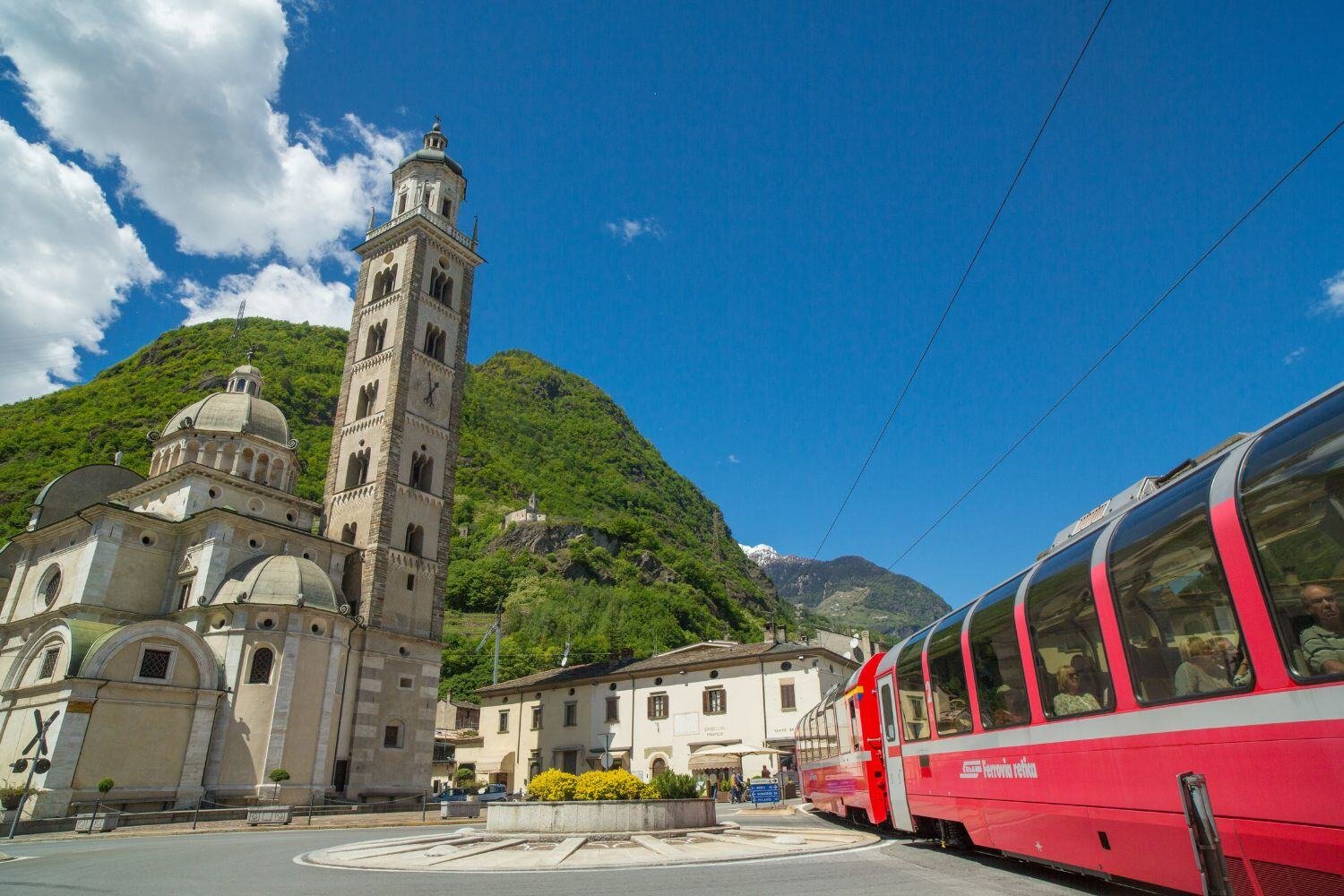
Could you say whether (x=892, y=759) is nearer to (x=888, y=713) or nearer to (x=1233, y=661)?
(x=888, y=713)

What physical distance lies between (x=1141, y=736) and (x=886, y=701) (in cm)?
760

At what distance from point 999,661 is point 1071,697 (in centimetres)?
171

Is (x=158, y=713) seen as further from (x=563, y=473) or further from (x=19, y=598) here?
(x=563, y=473)

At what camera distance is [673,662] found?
3997 cm

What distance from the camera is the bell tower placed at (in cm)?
3341

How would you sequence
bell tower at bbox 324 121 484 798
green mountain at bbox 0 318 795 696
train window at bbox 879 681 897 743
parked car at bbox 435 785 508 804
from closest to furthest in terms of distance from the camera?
train window at bbox 879 681 897 743 < bell tower at bbox 324 121 484 798 < parked car at bbox 435 785 508 804 < green mountain at bbox 0 318 795 696

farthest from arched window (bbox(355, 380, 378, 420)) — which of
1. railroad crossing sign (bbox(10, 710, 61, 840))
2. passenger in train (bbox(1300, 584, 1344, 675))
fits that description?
passenger in train (bbox(1300, 584, 1344, 675))

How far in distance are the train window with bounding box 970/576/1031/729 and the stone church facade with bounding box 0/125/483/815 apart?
91.6 feet

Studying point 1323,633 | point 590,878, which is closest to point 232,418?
point 590,878

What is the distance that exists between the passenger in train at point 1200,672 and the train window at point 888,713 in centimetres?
764

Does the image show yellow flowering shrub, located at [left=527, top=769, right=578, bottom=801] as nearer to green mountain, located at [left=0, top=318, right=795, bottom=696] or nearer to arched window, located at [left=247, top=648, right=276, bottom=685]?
arched window, located at [left=247, top=648, right=276, bottom=685]

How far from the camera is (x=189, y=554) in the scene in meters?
32.9

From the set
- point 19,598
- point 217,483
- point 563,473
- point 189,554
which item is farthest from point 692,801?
point 563,473

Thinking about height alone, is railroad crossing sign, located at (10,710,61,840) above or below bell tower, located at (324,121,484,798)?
below
